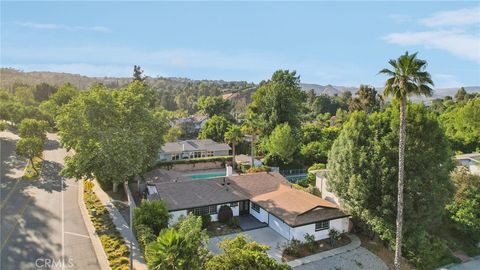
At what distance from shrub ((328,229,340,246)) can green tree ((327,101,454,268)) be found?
2.55m

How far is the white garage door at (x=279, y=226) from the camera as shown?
95.2ft

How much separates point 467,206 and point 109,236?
110 ft

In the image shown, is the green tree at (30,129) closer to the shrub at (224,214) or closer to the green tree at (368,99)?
the shrub at (224,214)

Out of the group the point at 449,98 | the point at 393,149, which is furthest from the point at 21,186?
the point at 449,98

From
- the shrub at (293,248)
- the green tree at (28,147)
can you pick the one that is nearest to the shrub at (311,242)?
the shrub at (293,248)

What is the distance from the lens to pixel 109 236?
1106 inches

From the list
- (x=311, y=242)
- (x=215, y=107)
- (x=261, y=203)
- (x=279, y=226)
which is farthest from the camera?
(x=215, y=107)

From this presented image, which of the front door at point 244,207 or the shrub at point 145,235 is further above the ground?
the shrub at point 145,235

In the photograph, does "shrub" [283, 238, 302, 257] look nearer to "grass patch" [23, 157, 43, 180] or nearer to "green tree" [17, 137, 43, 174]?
"grass patch" [23, 157, 43, 180]

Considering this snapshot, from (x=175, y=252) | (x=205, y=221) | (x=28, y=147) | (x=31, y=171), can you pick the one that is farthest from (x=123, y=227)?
(x=31, y=171)

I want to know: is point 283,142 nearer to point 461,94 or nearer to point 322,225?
point 322,225

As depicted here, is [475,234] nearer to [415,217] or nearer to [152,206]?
[415,217]

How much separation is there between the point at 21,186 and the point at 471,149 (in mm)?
72586

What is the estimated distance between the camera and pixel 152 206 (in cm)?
2752
